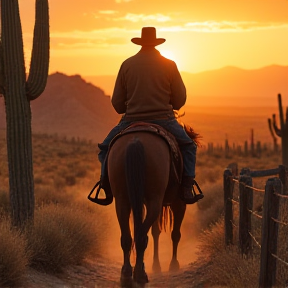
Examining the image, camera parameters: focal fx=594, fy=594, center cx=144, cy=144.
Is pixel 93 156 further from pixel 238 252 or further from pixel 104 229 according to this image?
pixel 238 252

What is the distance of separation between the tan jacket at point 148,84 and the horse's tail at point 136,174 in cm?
101

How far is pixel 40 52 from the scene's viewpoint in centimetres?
1069

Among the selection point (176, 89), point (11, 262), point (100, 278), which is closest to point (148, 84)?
point (176, 89)

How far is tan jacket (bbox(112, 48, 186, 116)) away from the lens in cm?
759

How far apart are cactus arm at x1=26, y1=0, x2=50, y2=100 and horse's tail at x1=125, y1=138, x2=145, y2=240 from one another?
4.19 metres

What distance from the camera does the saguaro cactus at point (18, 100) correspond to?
9.96 m

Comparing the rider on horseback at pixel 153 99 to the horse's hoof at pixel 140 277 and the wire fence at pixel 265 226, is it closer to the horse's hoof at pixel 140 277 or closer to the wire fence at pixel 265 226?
the wire fence at pixel 265 226

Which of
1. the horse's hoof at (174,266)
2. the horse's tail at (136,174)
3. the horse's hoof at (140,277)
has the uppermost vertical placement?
the horse's tail at (136,174)

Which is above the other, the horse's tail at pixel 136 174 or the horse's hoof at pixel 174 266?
the horse's tail at pixel 136 174

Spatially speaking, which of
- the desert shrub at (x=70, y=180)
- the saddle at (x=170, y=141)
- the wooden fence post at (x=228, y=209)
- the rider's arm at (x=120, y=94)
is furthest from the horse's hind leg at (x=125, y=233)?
the desert shrub at (x=70, y=180)

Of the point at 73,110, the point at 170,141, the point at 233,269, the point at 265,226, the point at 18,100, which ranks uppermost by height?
the point at 18,100

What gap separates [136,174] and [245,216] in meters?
2.42

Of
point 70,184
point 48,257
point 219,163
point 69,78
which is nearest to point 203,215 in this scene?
point 48,257

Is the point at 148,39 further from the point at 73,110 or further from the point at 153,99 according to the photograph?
the point at 73,110
